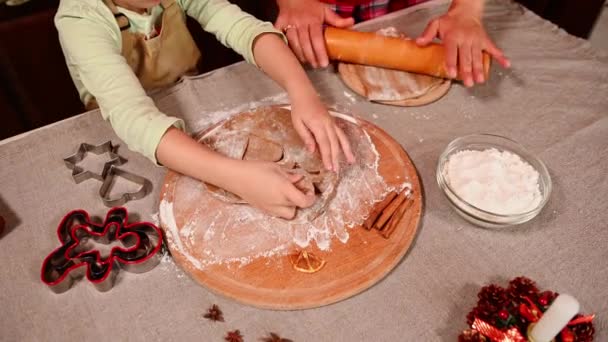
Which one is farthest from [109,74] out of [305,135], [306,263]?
[306,263]

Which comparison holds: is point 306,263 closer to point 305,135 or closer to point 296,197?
point 296,197

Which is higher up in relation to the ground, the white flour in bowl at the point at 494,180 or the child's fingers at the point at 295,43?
the child's fingers at the point at 295,43

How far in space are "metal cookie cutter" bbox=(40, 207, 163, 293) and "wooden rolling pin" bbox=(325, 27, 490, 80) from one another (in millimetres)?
655

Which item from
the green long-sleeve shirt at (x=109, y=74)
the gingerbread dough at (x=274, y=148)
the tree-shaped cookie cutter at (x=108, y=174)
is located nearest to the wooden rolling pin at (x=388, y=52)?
the gingerbread dough at (x=274, y=148)

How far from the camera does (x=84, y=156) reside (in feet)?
3.09

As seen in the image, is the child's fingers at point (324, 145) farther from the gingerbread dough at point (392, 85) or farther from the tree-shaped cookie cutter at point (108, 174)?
the tree-shaped cookie cutter at point (108, 174)

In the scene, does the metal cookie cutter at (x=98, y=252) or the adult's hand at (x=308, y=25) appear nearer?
the metal cookie cutter at (x=98, y=252)

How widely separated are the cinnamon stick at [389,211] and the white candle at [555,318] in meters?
0.30

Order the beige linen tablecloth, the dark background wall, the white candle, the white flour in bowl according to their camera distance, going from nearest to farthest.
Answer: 1. the white candle
2. the beige linen tablecloth
3. the white flour in bowl
4. the dark background wall

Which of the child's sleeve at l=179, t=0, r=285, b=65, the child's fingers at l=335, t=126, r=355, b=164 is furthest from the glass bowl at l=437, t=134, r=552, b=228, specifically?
the child's sleeve at l=179, t=0, r=285, b=65

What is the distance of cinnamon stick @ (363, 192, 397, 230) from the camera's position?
804 mm

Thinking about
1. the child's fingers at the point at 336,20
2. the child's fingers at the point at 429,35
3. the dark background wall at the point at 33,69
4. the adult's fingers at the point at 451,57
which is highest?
the child's fingers at the point at 336,20

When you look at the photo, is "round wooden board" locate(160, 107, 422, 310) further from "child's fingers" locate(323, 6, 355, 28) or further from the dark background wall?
the dark background wall

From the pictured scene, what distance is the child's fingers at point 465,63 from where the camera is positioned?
1043 mm
